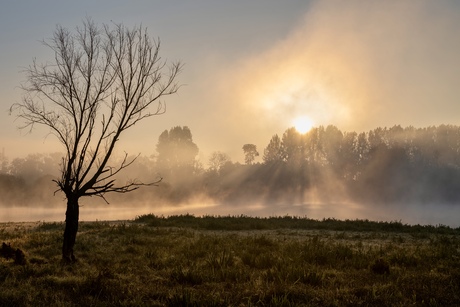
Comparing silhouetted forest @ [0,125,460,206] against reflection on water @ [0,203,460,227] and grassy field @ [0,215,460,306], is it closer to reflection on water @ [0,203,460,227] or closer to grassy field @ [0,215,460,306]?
reflection on water @ [0,203,460,227]

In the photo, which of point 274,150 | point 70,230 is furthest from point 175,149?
point 70,230

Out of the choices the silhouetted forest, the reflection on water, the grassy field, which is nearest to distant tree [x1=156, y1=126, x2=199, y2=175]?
the silhouetted forest

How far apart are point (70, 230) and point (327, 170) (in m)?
101

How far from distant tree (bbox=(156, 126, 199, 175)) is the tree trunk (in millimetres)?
82523

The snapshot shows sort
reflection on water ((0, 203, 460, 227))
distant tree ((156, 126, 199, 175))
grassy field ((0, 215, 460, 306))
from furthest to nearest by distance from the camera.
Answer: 1. distant tree ((156, 126, 199, 175))
2. reflection on water ((0, 203, 460, 227))
3. grassy field ((0, 215, 460, 306))

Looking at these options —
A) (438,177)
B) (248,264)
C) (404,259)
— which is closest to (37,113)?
(248,264)

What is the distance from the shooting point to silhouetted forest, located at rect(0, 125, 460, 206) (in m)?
94.3

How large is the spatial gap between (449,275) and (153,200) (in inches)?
3161

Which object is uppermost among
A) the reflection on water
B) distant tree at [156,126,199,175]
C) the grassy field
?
distant tree at [156,126,199,175]

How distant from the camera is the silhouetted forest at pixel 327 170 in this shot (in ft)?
309

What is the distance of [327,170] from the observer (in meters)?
105

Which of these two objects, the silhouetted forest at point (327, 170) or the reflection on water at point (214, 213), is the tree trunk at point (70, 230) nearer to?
the reflection on water at point (214, 213)

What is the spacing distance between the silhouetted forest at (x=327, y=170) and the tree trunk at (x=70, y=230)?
254ft

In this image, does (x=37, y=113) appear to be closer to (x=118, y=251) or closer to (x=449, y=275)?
(x=118, y=251)
